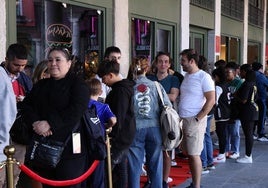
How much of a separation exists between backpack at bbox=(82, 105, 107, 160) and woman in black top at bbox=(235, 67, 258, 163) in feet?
15.2

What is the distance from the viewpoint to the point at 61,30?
8.09m

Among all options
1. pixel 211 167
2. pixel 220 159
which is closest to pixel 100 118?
pixel 211 167

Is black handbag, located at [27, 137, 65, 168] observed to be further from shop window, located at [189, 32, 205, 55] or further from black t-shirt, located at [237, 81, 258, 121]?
shop window, located at [189, 32, 205, 55]

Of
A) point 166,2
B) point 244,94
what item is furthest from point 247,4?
point 244,94

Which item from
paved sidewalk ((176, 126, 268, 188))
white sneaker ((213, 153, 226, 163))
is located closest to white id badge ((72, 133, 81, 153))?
paved sidewalk ((176, 126, 268, 188))

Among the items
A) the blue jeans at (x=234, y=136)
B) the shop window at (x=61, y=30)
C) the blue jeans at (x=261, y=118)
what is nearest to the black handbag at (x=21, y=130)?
the shop window at (x=61, y=30)

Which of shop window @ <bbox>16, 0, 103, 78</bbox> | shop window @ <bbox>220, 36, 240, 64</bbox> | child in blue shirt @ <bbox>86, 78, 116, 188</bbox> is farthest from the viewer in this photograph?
shop window @ <bbox>220, 36, 240, 64</bbox>

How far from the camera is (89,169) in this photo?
14.6 feet

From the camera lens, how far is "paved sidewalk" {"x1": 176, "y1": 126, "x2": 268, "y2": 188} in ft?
23.0

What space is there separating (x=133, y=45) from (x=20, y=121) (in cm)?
638

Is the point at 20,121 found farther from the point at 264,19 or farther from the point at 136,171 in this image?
the point at 264,19

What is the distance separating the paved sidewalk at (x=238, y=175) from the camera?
23.0ft

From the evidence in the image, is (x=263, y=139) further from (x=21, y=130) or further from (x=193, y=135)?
(x=21, y=130)

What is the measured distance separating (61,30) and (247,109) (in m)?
3.51
